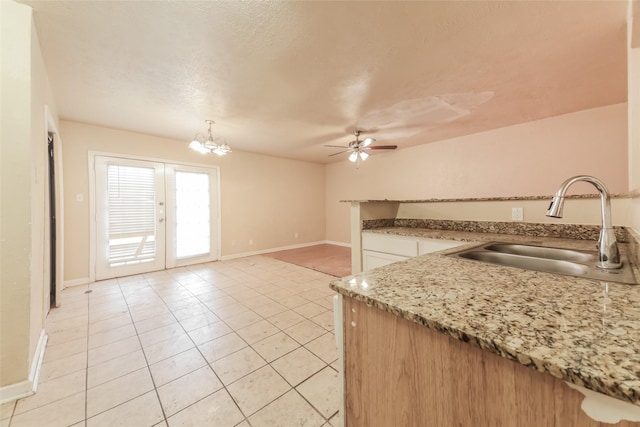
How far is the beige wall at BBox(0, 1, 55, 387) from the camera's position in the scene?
55.2 inches

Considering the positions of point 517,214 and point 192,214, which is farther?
point 192,214

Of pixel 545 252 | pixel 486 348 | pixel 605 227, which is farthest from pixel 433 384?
pixel 545 252

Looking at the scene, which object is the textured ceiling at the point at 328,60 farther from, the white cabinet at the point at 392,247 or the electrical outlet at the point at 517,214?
the white cabinet at the point at 392,247

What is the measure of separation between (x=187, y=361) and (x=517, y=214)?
2970 millimetres

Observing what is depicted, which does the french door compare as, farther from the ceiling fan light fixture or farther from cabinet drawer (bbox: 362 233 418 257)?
cabinet drawer (bbox: 362 233 418 257)

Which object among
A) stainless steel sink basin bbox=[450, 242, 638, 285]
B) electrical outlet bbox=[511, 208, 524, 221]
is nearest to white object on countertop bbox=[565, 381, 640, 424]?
stainless steel sink basin bbox=[450, 242, 638, 285]

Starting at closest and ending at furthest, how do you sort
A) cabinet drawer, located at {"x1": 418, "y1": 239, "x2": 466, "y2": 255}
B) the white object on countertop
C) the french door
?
the white object on countertop, cabinet drawer, located at {"x1": 418, "y1": 239, "x2": 466, "y2": 255}, the french door

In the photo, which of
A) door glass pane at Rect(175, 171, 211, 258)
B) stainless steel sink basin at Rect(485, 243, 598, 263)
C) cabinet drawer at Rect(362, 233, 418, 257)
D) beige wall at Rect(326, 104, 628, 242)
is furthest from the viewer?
door glass pane at Rect(175, 171, 211, 258)

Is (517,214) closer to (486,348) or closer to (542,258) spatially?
(542,258)

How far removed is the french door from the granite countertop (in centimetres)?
425

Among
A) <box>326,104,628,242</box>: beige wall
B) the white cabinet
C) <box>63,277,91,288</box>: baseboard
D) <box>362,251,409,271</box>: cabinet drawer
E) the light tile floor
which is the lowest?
the light tile floor

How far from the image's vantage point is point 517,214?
6.82 ft

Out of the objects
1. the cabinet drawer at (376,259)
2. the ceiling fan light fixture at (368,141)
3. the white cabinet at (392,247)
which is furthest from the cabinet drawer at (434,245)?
the ceiling fan light fixture at (368,141)

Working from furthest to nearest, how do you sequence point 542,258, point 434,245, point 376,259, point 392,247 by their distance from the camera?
point 376,259 → point 392,247 → point 434,245 → point 542,258
